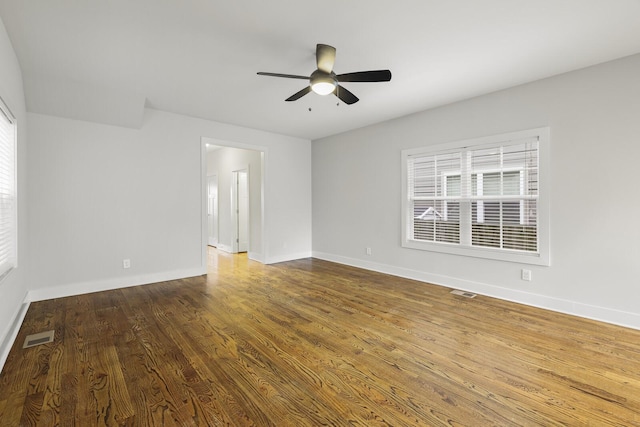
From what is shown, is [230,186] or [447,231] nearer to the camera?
[447,231]

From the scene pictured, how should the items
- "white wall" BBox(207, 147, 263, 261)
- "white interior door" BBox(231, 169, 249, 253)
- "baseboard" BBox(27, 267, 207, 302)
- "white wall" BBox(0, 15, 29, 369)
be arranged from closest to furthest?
"white wall" BBox(0, 15, 29, 369) → "baseboard" BBox(27, 267, 207, 302) → "white wall" BBox(207, 147, 263, 261) → "white interior door" BBox(231, 169, 249, 253)

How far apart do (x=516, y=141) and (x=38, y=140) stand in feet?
19.7

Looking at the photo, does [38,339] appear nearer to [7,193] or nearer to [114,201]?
[7,193]

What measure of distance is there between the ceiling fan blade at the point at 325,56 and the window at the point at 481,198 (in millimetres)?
2433

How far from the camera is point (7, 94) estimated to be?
8.51 ft

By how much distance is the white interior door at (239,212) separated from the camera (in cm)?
747

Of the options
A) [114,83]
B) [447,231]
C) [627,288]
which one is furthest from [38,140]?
[627,288]

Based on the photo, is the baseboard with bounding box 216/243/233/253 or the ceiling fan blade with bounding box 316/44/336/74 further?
the baseboard with bounding box 216/243/233/253

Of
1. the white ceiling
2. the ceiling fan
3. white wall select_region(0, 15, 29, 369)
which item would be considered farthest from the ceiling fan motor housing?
white wall select_region(0, 15, 29, 369)

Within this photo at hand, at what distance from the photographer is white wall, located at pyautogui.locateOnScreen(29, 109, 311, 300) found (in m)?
3.83

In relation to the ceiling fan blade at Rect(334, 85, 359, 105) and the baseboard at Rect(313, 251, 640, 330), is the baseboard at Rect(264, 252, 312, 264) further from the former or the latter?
the ceiling fan blade at Rect(334, 85, 359, 105)

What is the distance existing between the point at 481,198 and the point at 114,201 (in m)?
5.17

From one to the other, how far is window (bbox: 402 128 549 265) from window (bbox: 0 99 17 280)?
480cm

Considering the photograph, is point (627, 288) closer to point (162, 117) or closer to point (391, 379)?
point (391, 379)
